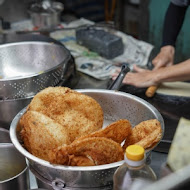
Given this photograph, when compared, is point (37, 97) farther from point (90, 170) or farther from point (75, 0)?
point (75, 0)

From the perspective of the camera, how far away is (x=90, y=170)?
2.71 ft

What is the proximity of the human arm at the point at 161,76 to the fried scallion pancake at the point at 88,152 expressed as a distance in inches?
39.6

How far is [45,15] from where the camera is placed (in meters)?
2.83

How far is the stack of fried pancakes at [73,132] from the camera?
0.86m

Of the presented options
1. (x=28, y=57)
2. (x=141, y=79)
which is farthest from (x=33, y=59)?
(x=141, y=79)

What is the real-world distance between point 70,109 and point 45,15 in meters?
1.95

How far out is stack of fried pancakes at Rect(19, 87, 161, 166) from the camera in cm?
86

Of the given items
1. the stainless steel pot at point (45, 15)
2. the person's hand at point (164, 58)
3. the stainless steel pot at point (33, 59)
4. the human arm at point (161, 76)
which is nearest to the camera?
the stainless steel pot at point (33, 59)

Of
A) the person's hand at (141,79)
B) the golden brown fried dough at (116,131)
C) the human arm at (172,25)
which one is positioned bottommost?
the person's hand at (141,79)

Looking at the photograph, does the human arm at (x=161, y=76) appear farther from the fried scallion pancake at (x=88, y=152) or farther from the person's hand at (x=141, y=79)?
the fried scallion pancake at (x=88, y=152)

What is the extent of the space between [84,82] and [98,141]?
3.77 ft

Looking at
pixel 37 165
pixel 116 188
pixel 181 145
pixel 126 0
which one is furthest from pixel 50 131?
pixel 126 0

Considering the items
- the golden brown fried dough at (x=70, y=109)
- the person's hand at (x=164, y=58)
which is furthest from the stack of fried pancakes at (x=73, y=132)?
the person's hand at (x=164, y=58)

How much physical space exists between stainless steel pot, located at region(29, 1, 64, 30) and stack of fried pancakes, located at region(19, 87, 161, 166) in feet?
6.24
